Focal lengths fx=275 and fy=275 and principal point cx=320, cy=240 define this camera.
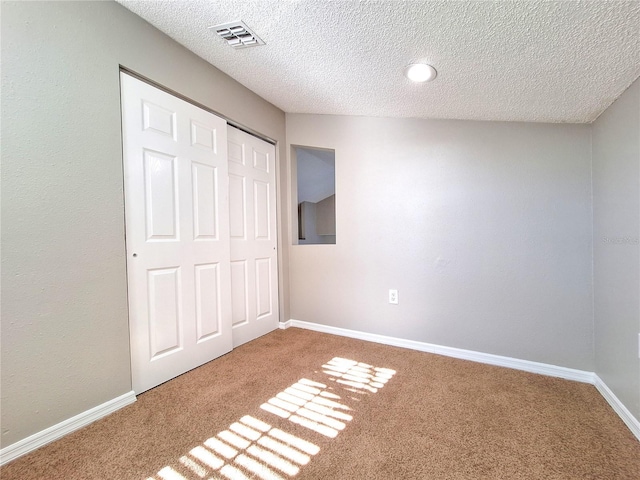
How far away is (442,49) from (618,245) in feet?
4.43

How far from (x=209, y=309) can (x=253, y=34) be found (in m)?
1.77

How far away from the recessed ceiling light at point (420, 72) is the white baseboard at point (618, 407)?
1923 millimetres

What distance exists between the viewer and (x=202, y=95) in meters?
1.92

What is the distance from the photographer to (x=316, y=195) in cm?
466

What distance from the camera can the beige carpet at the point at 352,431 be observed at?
42.3 inches

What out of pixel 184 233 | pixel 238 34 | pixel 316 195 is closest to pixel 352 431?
pixel 184 233

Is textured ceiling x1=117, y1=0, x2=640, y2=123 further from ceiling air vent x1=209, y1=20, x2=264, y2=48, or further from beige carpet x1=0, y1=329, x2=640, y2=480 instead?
beige carpet x1=0, y1=329, x2=640, y2=480

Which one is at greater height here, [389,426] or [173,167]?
[173,167]

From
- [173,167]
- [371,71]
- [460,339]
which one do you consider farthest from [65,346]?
[460,339]

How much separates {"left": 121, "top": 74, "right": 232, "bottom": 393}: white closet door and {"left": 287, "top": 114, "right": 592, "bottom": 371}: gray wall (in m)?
0.98

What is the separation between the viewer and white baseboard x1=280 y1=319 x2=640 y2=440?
1.38 meters

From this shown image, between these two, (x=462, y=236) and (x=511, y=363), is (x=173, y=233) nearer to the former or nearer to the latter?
(x=462, y=236)

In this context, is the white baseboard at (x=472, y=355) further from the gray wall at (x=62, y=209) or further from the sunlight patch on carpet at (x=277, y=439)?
the gray wall at (x=62, y=209)

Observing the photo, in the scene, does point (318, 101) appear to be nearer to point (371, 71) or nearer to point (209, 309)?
point (371, 71)
